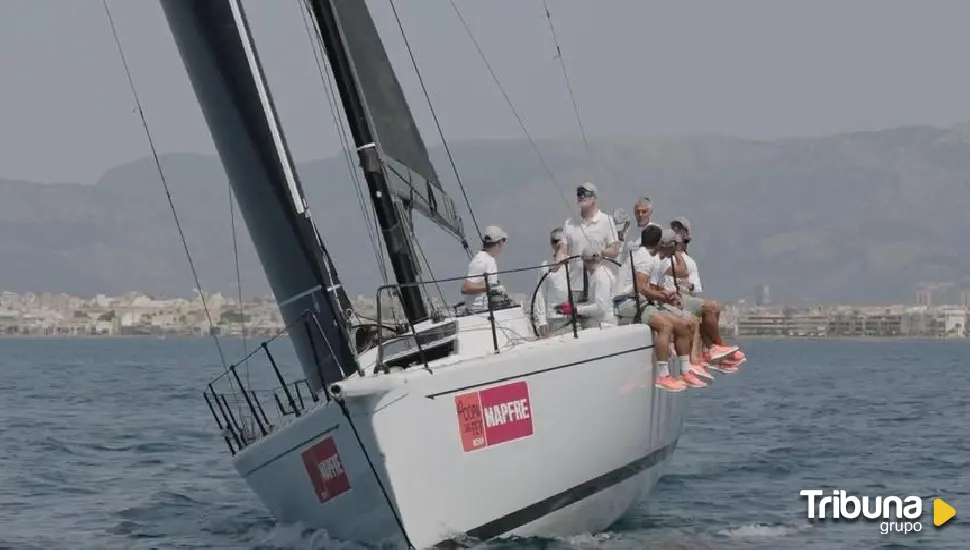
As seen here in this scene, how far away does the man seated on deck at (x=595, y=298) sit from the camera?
1455cm

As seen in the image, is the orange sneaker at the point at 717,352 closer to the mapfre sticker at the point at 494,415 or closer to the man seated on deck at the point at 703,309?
the man seated on deck at the point at 703,309

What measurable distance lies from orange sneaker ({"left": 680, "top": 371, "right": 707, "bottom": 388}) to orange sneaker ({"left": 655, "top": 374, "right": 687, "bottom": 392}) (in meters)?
0.08

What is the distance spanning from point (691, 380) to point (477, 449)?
269 cm

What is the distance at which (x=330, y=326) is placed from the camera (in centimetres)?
1434

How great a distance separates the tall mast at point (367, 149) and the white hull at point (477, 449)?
1.12 m

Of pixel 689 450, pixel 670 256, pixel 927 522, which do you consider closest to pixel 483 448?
pixel 670 256

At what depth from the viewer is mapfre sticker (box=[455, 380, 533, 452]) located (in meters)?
12.7

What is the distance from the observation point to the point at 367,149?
49.6 feet

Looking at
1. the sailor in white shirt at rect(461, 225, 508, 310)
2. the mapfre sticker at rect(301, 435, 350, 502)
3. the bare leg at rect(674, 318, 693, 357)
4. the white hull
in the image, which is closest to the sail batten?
the sailor in white shirt at rect(461, 225, 508, 310)

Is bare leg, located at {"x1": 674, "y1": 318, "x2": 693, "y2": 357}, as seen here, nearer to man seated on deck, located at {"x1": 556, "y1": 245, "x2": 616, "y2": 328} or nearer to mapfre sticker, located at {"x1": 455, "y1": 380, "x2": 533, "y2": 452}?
man seated on deck, located at {"x1": 556, "y1": 245, "x2": 616, "y2": 328}

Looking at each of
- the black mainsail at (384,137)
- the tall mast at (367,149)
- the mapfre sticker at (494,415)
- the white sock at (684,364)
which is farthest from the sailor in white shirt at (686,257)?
the mapfre sticker at (494,415)

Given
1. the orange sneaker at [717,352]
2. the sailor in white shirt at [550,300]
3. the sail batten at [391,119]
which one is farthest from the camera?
the orange sneaker at [717,352]

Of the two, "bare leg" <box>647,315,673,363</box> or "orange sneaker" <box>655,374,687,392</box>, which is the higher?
"bare leg" <box>647,315,673,363</box>

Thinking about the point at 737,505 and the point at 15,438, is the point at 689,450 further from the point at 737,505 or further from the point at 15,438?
the point at 15,438
